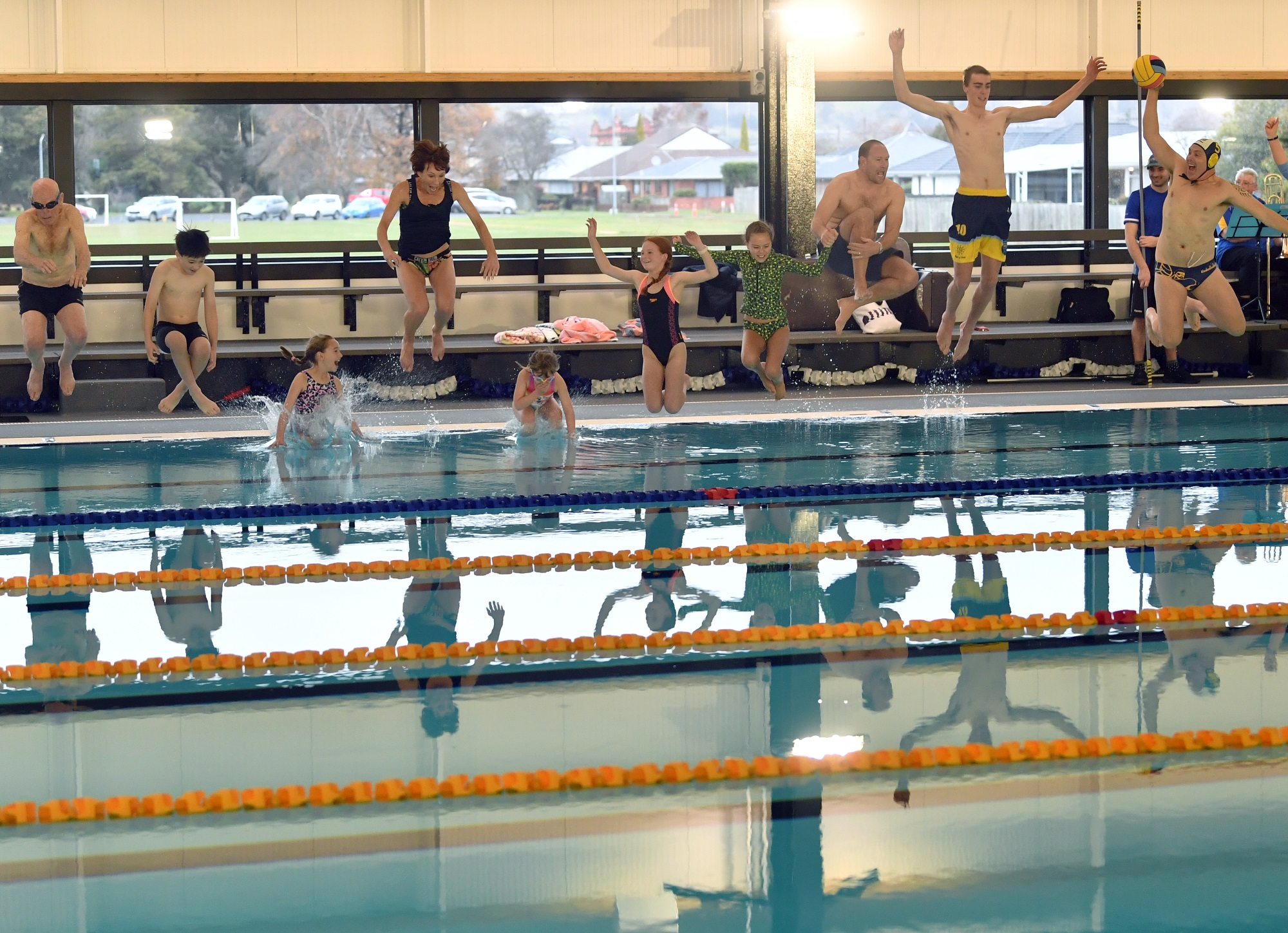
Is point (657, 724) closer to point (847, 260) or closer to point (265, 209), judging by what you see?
point (847, 260)

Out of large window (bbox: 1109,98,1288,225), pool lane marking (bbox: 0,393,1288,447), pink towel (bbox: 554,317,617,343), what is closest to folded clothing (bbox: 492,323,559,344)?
pink towel (bbox: 554,317,617,343)

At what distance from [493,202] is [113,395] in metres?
4.06

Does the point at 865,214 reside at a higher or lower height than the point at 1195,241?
higher

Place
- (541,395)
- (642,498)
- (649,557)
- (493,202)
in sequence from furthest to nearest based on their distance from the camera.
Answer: (493,202)
(541,395)
(642,498)
(649,557)

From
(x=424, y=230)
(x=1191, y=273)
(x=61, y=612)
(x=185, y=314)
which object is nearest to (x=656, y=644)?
(x=61, y=612)

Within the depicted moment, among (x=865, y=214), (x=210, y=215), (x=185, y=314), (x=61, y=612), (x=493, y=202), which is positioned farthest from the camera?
(x=493, y=202)

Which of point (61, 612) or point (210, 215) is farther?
point (210, 215)

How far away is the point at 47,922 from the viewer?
2.91 meters

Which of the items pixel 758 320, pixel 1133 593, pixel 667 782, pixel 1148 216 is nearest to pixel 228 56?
pixel 758 320

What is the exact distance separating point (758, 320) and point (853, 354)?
2839 millimetres

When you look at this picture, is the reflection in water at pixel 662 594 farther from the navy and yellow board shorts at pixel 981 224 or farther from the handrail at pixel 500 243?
the handrail at pixel 500 243

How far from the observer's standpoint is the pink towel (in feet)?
38.3

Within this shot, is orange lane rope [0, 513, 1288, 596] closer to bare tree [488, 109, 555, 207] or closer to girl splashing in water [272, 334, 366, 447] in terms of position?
girl splashing in water [272, 334, 366, 447]

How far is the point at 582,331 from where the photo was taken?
11.7 meters
